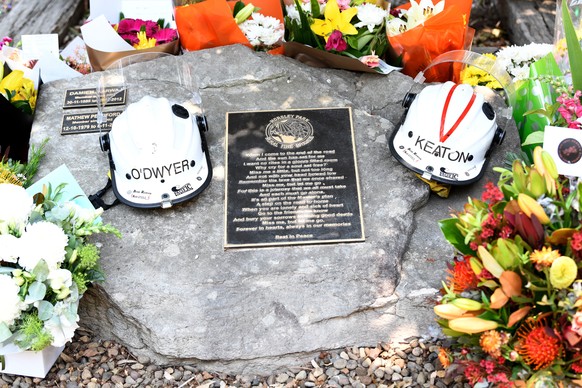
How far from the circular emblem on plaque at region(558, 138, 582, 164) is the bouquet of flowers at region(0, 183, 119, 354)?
6.48 feet

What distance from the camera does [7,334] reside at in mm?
2783

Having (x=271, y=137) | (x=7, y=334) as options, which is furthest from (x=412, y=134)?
(x=7, y=334)

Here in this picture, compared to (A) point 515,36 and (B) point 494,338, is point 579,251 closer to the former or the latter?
(B) point 494,338

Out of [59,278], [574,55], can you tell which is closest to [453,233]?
[574,55]

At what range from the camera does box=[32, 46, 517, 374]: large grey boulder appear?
311cm

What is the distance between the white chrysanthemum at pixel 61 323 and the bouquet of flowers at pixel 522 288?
1486mm

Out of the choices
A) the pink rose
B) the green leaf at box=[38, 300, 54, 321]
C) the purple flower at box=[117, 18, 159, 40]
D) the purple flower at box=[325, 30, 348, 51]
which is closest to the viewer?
the pink rose

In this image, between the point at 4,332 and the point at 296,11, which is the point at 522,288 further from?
the point at 296,11

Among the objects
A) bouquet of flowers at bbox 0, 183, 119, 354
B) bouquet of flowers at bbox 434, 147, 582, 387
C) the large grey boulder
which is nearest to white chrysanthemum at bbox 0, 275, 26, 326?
bouquet of flowers at bbox 0, 183, 119, 354

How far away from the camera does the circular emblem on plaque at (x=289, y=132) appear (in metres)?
3.69

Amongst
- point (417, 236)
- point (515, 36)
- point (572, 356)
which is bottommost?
point (515, 36)

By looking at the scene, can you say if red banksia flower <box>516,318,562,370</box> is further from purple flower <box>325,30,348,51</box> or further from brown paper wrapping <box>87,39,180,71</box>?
brown paper wrapping <box>87,39,180,71</box>

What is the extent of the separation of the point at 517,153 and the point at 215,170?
1.62 metres

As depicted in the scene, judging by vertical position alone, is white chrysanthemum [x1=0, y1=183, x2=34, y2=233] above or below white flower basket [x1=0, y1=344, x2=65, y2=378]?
above
